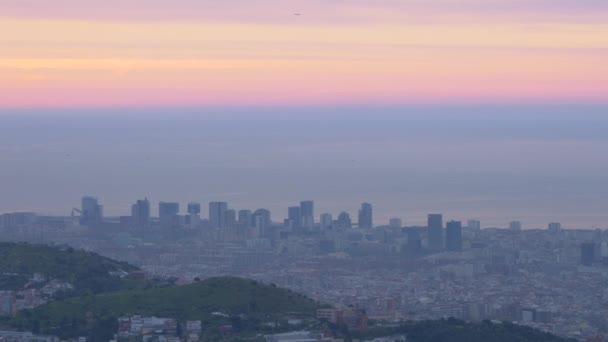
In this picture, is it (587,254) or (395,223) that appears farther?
(395,223)

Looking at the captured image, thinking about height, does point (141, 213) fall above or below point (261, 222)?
above

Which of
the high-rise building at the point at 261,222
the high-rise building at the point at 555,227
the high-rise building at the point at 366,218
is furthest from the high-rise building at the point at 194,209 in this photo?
the high-rise building at the point at 555,227

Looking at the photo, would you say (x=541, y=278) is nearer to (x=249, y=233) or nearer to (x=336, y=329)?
(x=249, y=233)

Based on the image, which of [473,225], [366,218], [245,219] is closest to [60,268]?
[245,219]

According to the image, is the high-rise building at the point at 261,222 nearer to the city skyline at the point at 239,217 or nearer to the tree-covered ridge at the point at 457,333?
the city skyline at the point at 239,217

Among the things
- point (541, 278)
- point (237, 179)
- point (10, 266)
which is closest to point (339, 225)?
point (541, 278)

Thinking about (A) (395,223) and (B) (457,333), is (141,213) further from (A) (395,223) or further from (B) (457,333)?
(B) (457,333)
